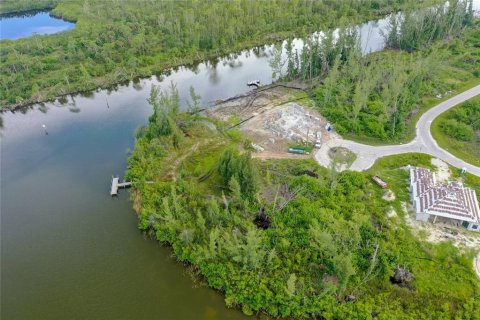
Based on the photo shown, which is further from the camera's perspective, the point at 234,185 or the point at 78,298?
the point at 234,185

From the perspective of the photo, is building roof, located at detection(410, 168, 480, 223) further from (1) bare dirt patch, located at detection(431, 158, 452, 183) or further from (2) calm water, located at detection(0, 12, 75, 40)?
(2) calm water, located at detection(0, 12, 75, 40)

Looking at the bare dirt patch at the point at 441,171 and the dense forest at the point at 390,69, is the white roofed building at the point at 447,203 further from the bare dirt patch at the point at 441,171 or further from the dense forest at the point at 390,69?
the dense forest at the point at 390,69

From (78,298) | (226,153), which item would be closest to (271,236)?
(226,153)

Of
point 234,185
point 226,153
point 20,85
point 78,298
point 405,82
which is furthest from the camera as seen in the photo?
point 20,85

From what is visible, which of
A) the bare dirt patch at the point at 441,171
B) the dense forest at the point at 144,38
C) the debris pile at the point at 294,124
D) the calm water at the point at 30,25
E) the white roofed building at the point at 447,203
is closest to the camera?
the white roofed building at the point at 447,203

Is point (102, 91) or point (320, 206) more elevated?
point (102, 91)

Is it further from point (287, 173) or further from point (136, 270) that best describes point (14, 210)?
point (287, 173)

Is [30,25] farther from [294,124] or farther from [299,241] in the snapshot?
[299,241]

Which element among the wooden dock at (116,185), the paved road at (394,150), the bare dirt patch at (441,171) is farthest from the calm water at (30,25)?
the bare dirt patch at (441,171)
